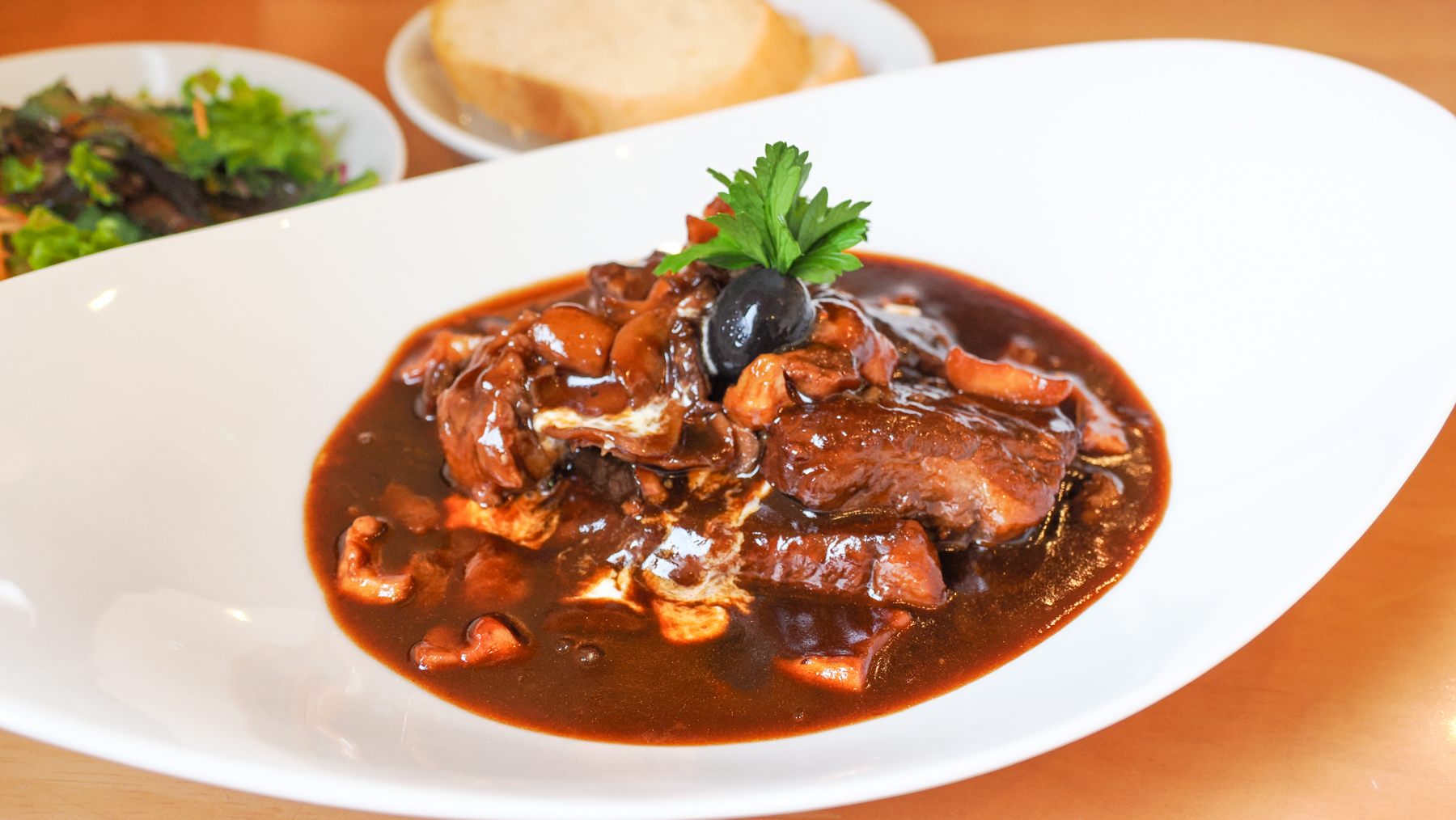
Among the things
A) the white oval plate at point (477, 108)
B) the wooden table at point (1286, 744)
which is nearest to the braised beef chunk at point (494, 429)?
the wooden table at point (1286, 744)

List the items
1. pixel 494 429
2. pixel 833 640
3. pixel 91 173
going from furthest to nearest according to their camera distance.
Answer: pixel 91 173 → pixel 494 429 → pixel 833 640

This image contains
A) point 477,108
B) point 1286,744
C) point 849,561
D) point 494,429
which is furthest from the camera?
point 477,108

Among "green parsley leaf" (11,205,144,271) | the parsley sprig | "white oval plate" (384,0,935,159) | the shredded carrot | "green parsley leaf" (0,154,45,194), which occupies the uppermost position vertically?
the parsley sprig

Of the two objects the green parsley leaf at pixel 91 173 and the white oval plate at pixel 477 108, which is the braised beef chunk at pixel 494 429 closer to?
the white oval plate at pixel 477 108

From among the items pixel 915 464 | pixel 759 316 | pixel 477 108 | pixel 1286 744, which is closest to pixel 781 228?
pixel 759 316

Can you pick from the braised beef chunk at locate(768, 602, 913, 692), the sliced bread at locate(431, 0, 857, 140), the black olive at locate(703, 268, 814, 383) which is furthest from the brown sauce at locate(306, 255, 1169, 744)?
the sliced bread at locate(431, 0, 857, 140)

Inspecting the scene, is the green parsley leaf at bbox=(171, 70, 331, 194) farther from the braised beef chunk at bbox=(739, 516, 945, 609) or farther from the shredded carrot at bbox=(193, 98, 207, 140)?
the braised beef chunk at bbox=(739, 516, 945, 609)

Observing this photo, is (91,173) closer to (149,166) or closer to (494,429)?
(149,166)
